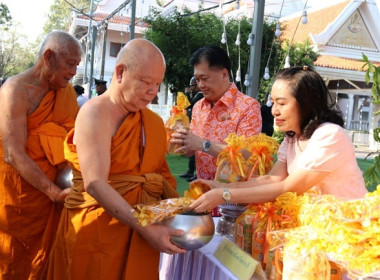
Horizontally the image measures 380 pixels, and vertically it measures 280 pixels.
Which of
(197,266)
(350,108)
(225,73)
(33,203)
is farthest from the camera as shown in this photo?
(350,108)

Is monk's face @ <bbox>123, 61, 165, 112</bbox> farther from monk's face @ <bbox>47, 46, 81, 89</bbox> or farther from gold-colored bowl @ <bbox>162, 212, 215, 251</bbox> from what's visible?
monk's face @ <bbox>47, 46, 81, 89</bbox>

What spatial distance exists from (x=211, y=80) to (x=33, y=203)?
1.40 meters

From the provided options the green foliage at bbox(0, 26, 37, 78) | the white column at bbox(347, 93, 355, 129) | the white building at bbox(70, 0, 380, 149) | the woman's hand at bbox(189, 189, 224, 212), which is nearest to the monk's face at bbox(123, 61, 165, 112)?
the woman's hand at bbox(189, 189, 224, 212)

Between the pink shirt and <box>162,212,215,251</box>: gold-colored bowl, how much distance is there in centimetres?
47

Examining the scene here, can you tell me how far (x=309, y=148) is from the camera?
192 centimetres

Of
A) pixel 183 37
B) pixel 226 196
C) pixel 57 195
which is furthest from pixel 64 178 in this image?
pixel 183 37

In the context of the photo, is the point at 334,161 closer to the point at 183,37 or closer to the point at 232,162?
the point at 232,162

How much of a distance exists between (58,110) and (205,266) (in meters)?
1.51

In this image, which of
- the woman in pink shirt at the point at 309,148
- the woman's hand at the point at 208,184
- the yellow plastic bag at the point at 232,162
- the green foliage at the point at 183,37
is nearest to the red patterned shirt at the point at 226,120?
the yellow plastic bag at the point at 232,162

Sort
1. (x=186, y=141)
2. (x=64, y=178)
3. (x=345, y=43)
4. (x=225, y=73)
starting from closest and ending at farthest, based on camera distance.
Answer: (x=186, y=141) < (x=64, y=178) < (x=225, y=73) < (x=345, y=43)

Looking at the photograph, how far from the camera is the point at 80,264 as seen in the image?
2061 mm

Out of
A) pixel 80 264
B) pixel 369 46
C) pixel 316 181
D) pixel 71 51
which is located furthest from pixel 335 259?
pixel 369 46

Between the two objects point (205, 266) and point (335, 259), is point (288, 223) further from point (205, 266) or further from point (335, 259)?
point (205, 266)

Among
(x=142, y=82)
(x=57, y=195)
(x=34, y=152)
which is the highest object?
(x=142, y=82)
